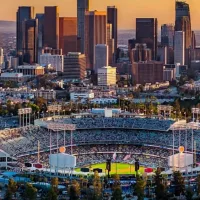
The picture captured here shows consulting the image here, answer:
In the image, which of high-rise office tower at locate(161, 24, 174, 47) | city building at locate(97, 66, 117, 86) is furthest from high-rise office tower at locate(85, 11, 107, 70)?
city building at locate(97, 66, 117, 86)

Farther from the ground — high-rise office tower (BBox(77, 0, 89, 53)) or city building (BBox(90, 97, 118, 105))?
high-rise office tower (BBox(77, 0, 89, 53))

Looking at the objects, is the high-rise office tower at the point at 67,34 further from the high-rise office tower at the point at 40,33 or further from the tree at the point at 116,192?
the tree at the point at 116,192

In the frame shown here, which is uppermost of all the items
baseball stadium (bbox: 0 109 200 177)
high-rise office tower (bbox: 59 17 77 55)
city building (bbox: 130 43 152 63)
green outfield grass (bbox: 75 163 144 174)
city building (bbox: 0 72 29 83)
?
high-rise office tower (bbox: 59 17 77 55)

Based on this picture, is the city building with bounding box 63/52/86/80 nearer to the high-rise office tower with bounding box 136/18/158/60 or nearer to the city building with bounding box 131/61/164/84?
the city building with bounding box 131/61/164/84

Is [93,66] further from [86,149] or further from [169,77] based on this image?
[86,149]

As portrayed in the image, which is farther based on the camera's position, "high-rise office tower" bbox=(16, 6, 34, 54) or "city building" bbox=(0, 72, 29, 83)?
"high-rise office tower" bbox=(16, 6, 34, 54)

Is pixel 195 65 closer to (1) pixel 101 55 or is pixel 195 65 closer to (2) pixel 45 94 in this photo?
(1) pixel 101 55
